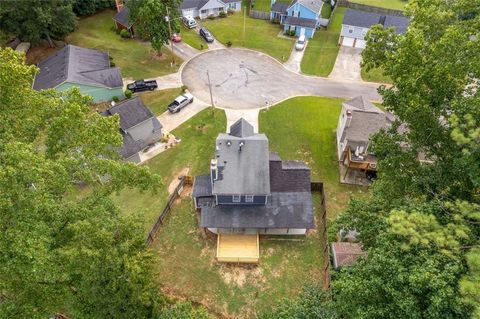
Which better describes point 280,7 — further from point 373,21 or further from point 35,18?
point 35,18

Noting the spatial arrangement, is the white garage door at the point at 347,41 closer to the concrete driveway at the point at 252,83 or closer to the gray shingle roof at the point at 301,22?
the gray shingle roof at the point at 301,22

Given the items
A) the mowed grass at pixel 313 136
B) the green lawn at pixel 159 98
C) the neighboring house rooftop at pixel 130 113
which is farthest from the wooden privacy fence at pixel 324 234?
the green lawn at pixel 159 98

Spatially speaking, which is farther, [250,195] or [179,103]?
[179,103]

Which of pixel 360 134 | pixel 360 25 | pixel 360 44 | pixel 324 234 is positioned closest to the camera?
pixel 324 234

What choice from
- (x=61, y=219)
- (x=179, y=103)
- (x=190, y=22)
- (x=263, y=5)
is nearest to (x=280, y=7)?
(x=263, y=5)

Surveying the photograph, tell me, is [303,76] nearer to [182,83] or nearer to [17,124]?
[182,83]

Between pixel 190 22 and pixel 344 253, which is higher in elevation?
pixel 190 22
